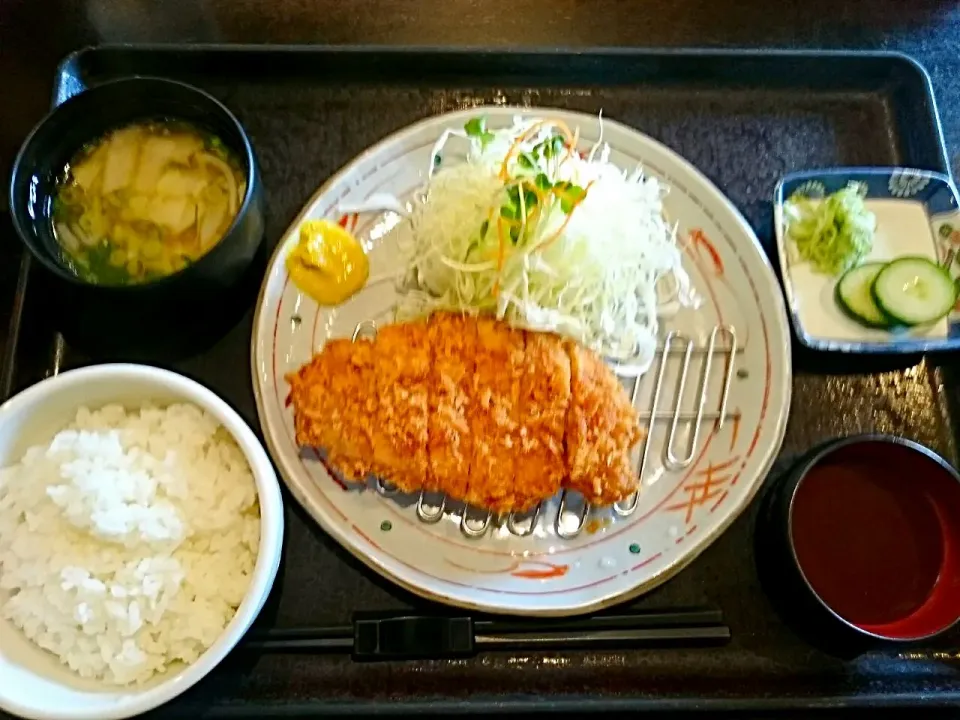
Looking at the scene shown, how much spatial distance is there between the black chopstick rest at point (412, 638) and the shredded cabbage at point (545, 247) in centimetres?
68

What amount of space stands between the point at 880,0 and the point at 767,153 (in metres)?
0.69

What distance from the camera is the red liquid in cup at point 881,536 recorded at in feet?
5.52

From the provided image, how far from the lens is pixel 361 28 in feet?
7.57

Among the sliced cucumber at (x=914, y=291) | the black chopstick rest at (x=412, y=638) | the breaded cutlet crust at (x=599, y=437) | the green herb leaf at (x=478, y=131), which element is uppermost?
the green herb leaf at (x=478, y=131)

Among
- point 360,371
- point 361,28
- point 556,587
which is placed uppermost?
point 361,28

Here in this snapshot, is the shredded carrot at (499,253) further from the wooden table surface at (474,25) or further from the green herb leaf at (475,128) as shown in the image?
the wooden table surface at (474,25)

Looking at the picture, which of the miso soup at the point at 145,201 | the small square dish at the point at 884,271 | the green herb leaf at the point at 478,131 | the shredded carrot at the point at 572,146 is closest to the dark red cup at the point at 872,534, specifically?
the small square dish at the point at 884,271

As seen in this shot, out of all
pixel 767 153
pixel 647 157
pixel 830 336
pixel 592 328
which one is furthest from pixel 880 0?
pixel 592 328

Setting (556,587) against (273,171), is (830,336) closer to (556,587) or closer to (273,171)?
(556,587)

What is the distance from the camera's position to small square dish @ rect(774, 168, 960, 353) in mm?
1915

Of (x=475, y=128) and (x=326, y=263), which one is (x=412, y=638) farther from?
(x=475, y=128)

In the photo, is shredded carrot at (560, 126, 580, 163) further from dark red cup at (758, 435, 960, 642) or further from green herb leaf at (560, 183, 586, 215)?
dark red cup at (758, 435, 960, 642)

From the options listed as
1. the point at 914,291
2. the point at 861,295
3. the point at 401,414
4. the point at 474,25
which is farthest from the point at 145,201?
the point at 914,291

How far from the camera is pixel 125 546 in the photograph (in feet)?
5.12
